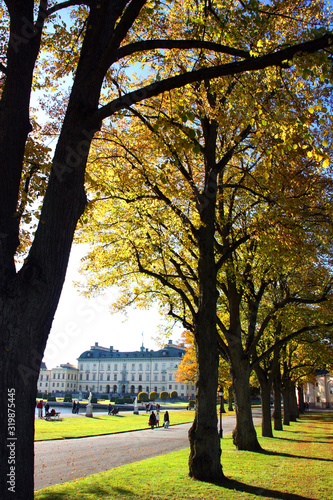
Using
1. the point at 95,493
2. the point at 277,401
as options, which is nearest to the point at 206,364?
the point at 95,493

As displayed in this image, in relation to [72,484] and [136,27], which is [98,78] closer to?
[136,27]

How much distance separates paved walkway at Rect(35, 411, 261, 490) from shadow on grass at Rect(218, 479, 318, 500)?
13.6ft

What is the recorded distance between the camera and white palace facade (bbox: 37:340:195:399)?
119m

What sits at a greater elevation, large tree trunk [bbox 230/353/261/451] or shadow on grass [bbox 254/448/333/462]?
large tree trunk [bbox 230/353/261/451]

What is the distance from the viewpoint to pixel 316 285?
1730cm

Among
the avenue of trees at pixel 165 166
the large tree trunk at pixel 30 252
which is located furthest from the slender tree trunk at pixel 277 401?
the large tree trunk at pixel 30 252

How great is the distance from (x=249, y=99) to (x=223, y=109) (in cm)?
247

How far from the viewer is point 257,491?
8.88 m

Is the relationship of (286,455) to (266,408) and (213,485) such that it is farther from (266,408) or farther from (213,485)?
(213,485)

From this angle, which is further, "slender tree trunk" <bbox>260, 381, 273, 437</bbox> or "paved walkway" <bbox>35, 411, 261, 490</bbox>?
"slender tree trunk" <bbox>260, 381, 273, 437</bbox>

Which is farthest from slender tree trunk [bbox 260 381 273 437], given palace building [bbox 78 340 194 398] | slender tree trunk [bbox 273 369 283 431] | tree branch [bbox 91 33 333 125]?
palace building [bbox 78 340 194 398]

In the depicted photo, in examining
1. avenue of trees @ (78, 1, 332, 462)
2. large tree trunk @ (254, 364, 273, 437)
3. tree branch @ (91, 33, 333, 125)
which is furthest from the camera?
large tree trunk @ (254, 364, 273, 437)

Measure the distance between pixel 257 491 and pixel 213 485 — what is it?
1.02 m

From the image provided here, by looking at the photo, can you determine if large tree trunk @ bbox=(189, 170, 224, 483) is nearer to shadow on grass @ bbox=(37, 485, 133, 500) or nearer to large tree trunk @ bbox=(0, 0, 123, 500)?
shadow on grass @ bbox=(37, 485, 133, 500)
